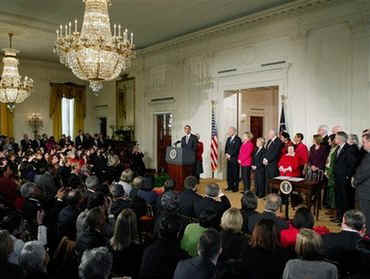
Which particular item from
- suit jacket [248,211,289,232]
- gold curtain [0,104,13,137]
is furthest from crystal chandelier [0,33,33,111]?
suit jacket [248,211,289,232]

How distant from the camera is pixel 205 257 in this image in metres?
2.33

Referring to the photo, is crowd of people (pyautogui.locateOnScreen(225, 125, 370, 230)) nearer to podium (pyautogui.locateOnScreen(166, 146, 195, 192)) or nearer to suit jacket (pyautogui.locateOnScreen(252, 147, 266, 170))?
suit jacket (pyautogui.locateOnScreen(252, 147, 266, 170))

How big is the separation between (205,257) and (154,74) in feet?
34.7

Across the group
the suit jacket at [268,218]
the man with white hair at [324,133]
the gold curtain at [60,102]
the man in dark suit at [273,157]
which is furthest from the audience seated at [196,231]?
the gold curtain at [60,102]

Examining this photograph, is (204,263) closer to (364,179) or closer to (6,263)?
(6,263)

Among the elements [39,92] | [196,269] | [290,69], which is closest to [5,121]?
[39,92]

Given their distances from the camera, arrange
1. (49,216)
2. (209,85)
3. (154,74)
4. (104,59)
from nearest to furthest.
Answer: (49,216)
(104,59)
(209,85)
(154,74)

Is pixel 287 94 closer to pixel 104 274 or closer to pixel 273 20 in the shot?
pixel 273 20

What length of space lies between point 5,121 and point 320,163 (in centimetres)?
1245

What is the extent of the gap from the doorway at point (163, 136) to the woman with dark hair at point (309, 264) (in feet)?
31.7

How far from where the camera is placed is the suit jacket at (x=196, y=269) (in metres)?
2.27

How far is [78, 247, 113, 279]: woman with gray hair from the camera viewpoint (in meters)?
2.08

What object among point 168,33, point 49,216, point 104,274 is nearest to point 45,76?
point 168,33

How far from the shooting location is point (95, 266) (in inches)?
82.0
